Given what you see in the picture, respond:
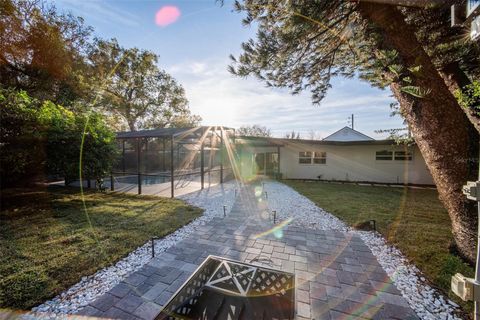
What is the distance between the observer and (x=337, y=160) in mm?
11844

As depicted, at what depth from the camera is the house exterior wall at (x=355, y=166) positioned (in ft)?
34.4

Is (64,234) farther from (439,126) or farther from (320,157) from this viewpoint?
(320,157)

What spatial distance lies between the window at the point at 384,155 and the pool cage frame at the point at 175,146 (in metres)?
8.47

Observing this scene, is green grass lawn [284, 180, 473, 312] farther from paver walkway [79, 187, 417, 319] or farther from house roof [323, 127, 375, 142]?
house roof [323, 127, 375, 142]

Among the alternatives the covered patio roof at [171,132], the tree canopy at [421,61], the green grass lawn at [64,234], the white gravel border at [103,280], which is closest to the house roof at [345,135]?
the covered patio roof at [171,132]

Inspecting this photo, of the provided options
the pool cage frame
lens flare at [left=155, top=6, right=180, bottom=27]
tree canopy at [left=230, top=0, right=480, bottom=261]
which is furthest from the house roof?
lens flare at [left=155, top=6, right=180, bottom=27]

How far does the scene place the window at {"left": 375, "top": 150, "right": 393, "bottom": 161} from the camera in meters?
10.9

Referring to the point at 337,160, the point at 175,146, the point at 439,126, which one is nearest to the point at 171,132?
the point at 439,126

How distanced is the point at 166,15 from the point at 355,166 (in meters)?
11.8

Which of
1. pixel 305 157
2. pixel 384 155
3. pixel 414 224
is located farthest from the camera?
pixel 305 157

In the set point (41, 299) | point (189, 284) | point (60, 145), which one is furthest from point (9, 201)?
point (189, 284)

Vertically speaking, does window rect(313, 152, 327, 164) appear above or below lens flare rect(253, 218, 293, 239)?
above

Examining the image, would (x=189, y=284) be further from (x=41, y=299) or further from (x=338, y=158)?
(x=338, y=158)

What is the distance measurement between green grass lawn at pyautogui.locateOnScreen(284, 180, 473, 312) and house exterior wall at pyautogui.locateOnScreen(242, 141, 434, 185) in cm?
377
